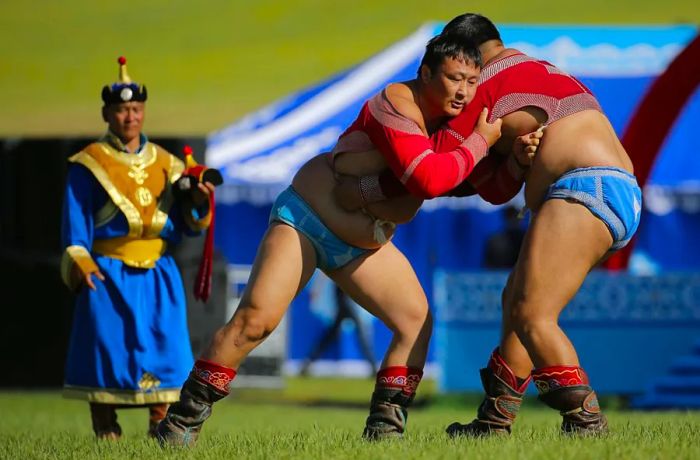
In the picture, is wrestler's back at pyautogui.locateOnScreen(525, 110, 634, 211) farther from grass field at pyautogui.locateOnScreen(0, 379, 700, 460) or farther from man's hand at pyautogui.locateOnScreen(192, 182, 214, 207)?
man's hand at pyautogui.locateOnScreen(192, 182, 214, 207)

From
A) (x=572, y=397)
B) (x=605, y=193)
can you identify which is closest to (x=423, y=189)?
(x=605, y=193)

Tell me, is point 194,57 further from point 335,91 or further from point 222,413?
point 222,413

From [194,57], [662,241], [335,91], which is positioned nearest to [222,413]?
[335,91]

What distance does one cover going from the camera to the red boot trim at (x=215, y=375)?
19.7 feet

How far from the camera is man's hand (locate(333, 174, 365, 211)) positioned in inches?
229

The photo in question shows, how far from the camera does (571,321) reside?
36.7 feet

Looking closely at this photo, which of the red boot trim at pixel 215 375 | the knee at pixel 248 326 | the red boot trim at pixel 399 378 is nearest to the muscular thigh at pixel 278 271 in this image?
the knee at pixel 248 326

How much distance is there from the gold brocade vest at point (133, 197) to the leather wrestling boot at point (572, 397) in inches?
104

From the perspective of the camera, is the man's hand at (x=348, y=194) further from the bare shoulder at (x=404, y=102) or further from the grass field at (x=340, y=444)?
the grass field at (x=340, y=444)

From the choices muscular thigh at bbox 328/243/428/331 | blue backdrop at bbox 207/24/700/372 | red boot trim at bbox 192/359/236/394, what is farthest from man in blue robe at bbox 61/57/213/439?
blue backdrop at bbox 207/24/700/372

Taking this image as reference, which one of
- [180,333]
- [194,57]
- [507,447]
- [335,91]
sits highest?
[194,57]

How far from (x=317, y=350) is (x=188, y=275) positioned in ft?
15.7

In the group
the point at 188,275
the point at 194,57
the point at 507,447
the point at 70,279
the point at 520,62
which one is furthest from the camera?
the point at 194,57

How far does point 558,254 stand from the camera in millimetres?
5477
